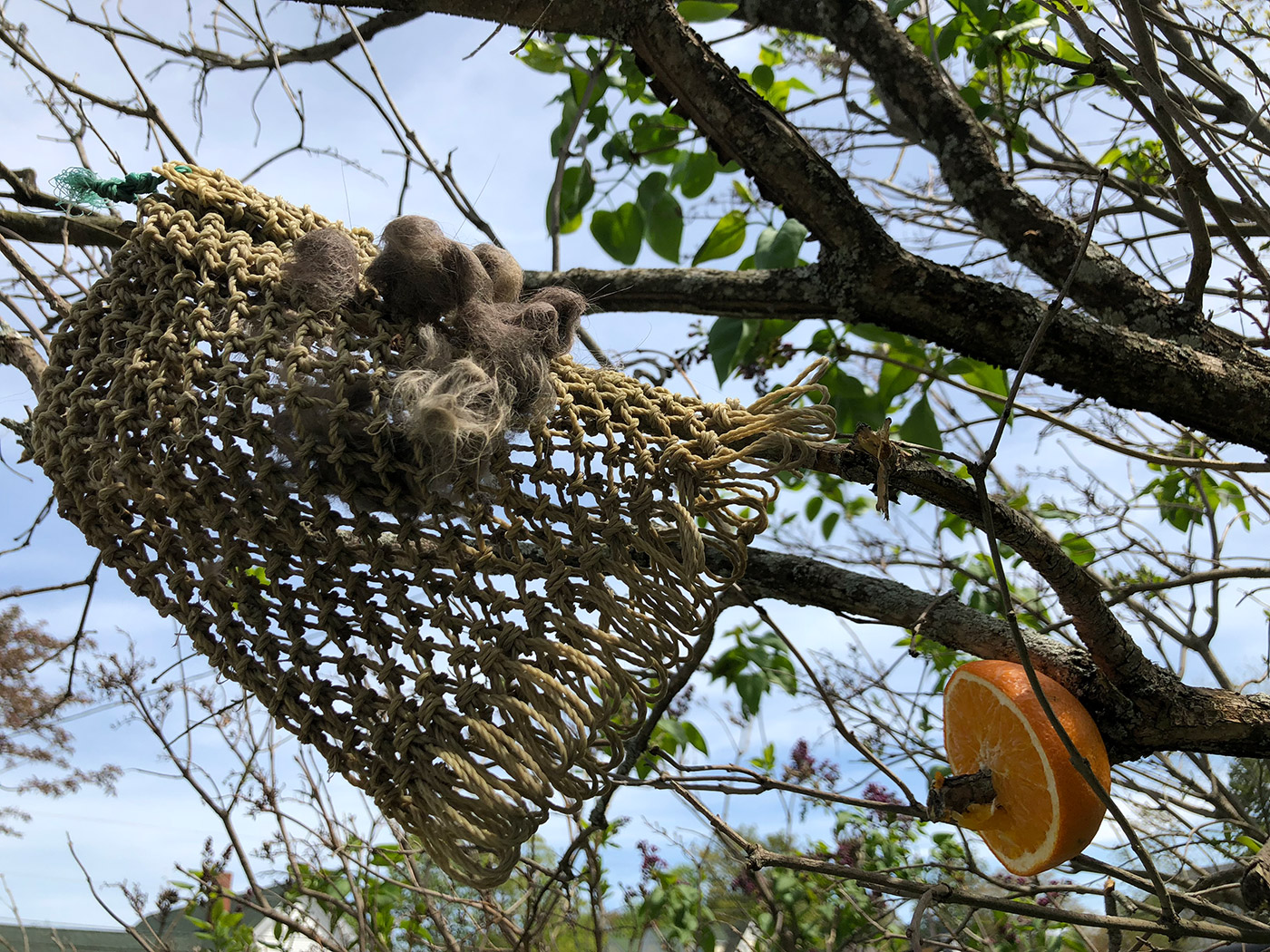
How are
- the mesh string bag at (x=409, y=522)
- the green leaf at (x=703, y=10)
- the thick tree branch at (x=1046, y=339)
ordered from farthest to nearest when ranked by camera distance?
the green leaf at (x=703, y=10) → the thick tree branch at (x=1046, y=339) → the mesh string bag at (x=409, y=522)

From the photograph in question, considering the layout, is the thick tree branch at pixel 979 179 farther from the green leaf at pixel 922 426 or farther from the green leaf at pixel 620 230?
the green leaf at pixel 620 230

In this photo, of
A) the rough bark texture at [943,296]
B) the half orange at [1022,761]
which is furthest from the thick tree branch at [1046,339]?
the half orange at [1022,761]

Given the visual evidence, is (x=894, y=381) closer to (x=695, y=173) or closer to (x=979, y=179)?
(x=979, y=179)

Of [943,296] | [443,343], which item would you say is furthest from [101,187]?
[943,296]

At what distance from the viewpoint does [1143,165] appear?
1758 millimetres

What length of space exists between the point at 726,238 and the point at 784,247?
0.73 feet

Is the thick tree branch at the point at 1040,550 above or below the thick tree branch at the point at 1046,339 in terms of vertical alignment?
below

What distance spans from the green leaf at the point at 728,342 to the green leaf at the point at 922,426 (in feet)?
0.86

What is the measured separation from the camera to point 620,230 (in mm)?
1517

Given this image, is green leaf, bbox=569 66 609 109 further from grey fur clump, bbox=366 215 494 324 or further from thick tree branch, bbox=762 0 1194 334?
grey fur clump, bbox=366 215 494 324

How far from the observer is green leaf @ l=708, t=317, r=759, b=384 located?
4.43 ft

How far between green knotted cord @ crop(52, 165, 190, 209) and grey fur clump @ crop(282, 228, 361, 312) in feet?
0.67

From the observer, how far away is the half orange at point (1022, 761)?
845 mm

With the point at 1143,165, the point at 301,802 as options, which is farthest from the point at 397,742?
the point at 1143,165
